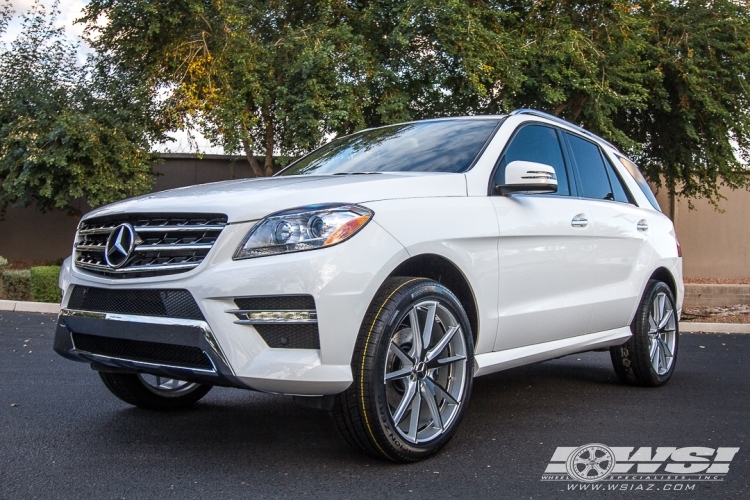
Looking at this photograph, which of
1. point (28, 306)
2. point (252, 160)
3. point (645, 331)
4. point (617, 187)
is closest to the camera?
point (645, 331)

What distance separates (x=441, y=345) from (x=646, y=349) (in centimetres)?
260

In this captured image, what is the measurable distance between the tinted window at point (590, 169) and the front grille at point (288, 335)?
2.74m

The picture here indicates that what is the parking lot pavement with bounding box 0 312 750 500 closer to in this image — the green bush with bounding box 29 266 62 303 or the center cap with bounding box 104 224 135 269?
the center cap with bounding box 104 224 135 269

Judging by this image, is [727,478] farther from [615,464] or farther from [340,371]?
[340,371]

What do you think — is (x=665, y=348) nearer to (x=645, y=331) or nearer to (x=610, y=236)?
(x=645, y=331)

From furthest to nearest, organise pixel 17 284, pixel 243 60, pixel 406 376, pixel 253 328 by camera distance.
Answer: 1. pixel 243 60
2. pixel 17 284
3. pixel 406 376
4. pixel 253 328

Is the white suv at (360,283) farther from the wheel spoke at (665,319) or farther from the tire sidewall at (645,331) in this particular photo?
the wheel spoke at (665,319)

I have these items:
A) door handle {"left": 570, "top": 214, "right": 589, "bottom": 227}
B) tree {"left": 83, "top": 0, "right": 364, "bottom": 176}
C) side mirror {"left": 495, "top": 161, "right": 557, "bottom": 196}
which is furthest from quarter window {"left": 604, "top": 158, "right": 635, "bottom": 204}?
tree {"left": 83, "top": 0, "right": 364, "bottom": 176}

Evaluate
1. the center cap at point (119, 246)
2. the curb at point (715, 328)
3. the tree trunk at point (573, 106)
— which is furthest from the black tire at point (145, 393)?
the tree trunk at point (573, 106)

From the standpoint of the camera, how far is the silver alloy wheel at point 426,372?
370 centimetres

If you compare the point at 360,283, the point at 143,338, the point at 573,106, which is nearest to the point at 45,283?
the point at 573,106

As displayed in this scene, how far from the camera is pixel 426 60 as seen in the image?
1628cm

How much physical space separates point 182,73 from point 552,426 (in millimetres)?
13536

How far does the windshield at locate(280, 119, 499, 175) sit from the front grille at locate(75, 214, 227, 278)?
4.48 ft
